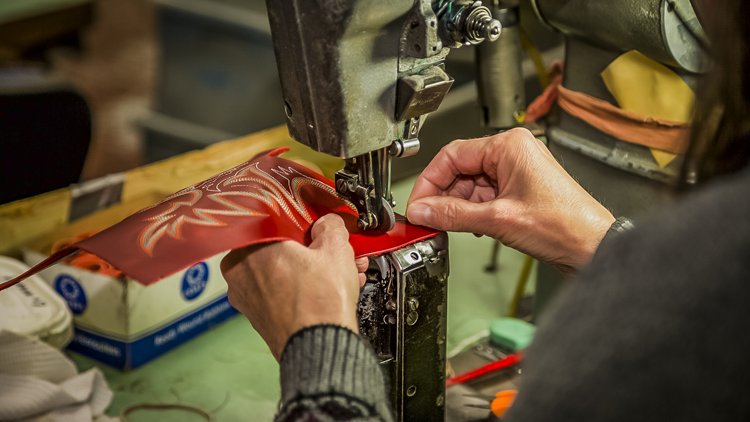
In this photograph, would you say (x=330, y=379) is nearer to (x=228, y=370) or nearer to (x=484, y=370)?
(x=484, y=370)

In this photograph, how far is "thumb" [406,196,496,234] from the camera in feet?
3.07

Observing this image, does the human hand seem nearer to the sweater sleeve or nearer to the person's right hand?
the sweater sleeve

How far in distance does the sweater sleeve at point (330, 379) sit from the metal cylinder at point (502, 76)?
0.89m

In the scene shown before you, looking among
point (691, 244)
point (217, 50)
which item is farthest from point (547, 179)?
point (217, 50)

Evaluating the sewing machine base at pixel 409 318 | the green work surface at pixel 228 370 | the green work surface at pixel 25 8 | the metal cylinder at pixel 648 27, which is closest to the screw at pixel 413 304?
the sewing machine base at pixel 409 318

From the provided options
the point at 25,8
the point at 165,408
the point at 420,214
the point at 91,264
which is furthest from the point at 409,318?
the point at 25,8

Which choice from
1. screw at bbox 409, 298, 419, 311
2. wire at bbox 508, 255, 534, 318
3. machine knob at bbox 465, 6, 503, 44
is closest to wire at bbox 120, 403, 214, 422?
screw at bbox 409, 298, 419, 311

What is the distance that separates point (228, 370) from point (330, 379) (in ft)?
2.96

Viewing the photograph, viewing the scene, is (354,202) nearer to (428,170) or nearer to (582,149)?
(428,170)

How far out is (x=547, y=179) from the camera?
0.96 meters

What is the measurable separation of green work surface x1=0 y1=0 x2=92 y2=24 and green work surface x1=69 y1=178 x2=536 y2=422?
89 centimetres

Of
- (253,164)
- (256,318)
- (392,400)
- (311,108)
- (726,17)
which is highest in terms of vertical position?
(726,17)

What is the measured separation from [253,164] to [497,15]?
69 centimetres

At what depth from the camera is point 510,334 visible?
4.40 feet
